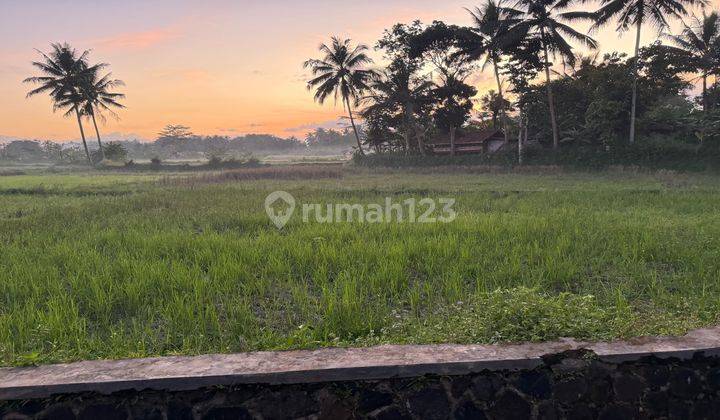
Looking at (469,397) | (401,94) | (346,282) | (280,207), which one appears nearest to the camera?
(469,397)

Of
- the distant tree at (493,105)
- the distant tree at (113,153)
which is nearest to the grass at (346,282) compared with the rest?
the distant tree at (493,105)

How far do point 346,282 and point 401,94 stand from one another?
25483mm

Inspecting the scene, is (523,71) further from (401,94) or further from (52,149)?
(52,149)

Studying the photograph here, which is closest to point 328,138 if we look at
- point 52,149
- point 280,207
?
point 52,149

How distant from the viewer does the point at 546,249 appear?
461cm

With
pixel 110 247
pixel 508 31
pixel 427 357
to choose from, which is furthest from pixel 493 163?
pixel 427 357

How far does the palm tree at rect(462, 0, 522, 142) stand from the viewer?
21109 mm

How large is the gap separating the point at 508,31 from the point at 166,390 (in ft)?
75.4

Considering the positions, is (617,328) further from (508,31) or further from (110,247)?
(508,31)

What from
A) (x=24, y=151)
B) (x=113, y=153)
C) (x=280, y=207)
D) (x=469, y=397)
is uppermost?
(x=24, y=151)

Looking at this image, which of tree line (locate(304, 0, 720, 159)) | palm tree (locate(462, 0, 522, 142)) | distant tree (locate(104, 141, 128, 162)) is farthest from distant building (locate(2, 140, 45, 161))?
palm tree (locate(462, 0, 522, 142))

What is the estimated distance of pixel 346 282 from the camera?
3357mm

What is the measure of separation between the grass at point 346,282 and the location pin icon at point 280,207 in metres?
0.28

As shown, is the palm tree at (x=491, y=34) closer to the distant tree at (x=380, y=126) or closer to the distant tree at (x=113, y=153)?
the distant tree at (x=380, y=126)
